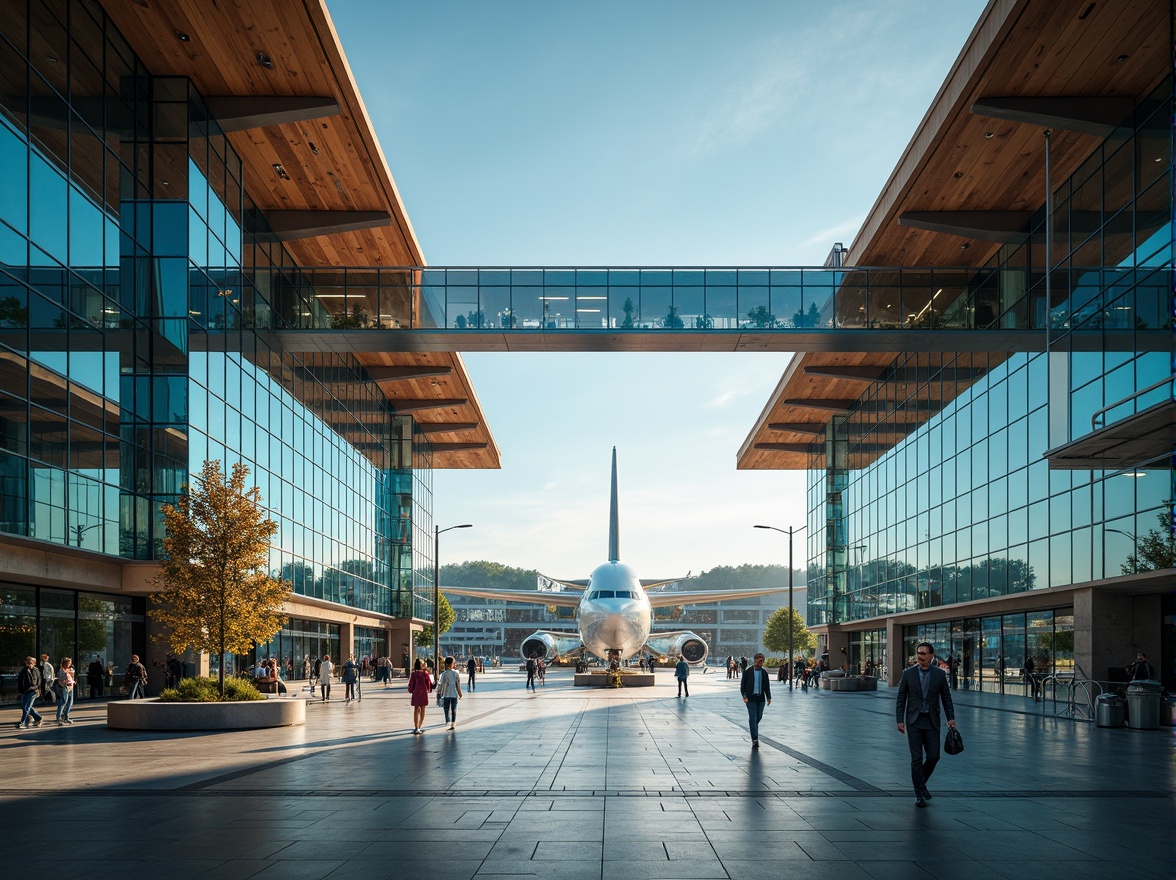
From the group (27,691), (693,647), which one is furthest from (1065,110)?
(693,647)

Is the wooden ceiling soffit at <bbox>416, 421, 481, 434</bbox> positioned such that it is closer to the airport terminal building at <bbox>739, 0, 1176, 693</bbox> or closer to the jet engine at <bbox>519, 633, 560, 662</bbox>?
the jet engine at <bbox>519, 633, 560, 662</bbox>

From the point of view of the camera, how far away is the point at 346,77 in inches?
1057

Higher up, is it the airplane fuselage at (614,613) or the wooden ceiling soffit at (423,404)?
the wooden ceiling soffit at (423,404)

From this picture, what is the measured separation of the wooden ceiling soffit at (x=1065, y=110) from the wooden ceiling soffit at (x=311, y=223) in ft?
61.9

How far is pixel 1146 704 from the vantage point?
24641mm

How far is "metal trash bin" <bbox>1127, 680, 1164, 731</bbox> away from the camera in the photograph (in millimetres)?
24625

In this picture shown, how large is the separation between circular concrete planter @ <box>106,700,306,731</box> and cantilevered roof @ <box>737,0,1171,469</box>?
2141 centimetres

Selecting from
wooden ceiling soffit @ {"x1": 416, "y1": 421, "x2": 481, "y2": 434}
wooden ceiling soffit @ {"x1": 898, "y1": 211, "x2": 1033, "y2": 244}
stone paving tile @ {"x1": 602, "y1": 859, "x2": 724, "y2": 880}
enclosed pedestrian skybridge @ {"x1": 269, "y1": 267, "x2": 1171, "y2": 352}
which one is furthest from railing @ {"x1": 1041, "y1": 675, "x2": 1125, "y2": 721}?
wooden ceiling soffit @ {"x1": 416, "y1": 421, "x2": 481, "y2": 434}

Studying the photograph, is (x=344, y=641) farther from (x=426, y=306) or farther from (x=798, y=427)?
(x=798, y=427)

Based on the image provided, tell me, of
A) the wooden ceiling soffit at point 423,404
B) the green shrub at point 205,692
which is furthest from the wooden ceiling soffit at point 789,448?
the green shrub at point 205,692

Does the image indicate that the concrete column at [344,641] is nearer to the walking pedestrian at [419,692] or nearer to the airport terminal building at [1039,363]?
the airport terminal building at [1039,363]

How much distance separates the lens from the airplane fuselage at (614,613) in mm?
47562

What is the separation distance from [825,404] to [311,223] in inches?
1113

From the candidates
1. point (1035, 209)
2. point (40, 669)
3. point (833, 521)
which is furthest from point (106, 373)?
point (833, 521)
